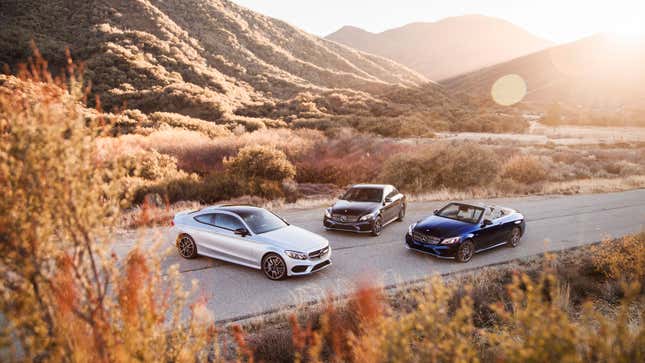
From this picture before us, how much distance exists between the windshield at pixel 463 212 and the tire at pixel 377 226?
1874mm

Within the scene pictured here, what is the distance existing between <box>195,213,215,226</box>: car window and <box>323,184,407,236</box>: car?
13.1ft

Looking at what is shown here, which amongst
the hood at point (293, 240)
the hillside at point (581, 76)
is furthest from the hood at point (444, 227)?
the hillside at point (581, 76)

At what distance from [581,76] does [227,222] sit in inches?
5046

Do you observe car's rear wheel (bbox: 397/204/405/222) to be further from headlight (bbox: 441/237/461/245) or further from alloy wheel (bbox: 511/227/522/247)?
headlight (bbox: 441/237/461/245)

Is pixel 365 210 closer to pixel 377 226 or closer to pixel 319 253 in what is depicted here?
pixel 377 226

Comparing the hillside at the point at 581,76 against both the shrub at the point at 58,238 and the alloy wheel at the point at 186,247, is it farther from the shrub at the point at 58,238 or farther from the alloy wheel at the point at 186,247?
the shrub at the point at 58,238

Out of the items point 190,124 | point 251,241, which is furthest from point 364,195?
point 190,124

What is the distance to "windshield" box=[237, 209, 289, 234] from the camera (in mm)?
9439

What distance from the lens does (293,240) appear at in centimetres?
914

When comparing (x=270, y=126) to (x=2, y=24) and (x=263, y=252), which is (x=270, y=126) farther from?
(x=2, y=24)

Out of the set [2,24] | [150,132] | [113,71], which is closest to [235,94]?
[113,71]

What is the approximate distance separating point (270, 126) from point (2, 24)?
39.0 metres

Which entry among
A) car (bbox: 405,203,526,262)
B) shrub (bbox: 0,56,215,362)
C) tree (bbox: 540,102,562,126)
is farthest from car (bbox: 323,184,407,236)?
tree (bbox: 540,102,562,126)

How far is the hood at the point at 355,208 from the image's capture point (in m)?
12.0
